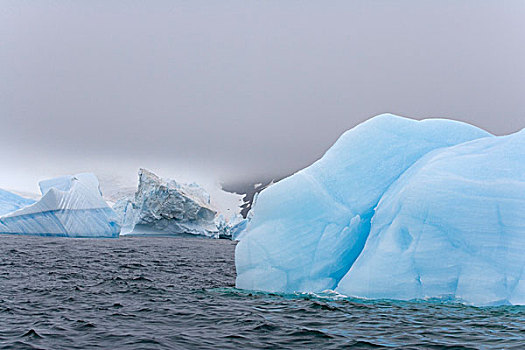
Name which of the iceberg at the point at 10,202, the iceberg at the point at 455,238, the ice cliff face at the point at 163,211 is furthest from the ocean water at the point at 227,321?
the iceberg at the point at 10,202

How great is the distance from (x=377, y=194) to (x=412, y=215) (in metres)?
1.55

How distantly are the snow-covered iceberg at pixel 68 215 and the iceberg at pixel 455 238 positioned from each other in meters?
26.3

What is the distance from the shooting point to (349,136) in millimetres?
11258

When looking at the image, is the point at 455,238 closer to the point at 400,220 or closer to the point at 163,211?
the point at 400,220

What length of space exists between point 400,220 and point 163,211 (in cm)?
3555

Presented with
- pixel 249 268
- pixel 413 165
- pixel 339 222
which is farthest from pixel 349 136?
pixel 249 268

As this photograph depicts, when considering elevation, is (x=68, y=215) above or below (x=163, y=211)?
below

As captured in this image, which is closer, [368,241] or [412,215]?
[412,215]

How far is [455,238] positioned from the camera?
8555 millimetres

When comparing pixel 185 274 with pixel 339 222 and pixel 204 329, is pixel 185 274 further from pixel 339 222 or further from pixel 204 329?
pixel 204 329

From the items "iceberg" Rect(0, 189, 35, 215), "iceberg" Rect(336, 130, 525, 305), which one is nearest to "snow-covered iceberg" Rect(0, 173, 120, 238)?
"iceberg" Rect(0, 189, 35, 215)

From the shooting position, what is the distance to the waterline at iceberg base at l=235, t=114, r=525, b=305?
27.3 feet

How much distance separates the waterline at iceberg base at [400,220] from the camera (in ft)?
27.3

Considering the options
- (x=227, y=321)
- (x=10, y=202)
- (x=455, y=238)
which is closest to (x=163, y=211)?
(x=10, y=202)
